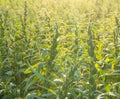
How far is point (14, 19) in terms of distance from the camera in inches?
200

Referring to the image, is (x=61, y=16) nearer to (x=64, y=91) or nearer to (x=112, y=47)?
(x=112, y=47)

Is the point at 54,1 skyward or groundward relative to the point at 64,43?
skyward

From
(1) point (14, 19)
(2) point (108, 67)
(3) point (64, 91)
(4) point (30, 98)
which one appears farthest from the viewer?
(1) point (14, 19)

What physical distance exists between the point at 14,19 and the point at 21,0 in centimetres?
276

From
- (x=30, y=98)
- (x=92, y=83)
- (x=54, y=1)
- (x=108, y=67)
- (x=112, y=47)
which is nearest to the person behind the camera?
(x=92, y=83)

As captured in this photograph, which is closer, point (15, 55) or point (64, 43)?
point (15, 55)

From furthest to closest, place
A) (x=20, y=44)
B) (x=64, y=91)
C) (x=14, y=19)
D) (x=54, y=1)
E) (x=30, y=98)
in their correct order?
1. (x=54, y=1)
2. (x=14, y=19)
3. (x=20, y=44)
4. (x=30, y=98)
5. (x=64, y=91)

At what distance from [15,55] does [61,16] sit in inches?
108

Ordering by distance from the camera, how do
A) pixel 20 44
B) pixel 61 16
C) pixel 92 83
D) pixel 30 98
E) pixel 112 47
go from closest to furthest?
1. pixel 92 83
2. pixel 30 98
3. pixel 112 47
4. pixel 20 44
5. pixel 61 16

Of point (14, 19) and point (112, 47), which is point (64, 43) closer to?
point (112, 47)

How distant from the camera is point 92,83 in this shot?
82.9 inches

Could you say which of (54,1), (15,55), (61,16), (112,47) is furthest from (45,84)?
(54,1)

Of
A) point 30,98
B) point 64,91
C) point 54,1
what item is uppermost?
point 54,1

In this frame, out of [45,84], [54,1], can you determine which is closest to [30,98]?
[45,84]
